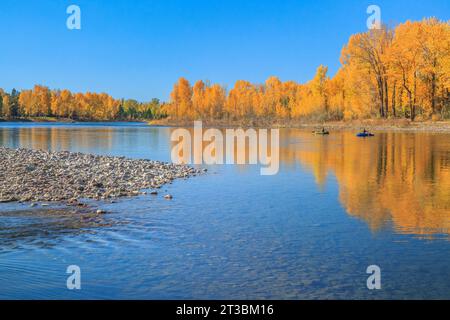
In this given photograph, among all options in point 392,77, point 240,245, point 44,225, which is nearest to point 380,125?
point 392,77

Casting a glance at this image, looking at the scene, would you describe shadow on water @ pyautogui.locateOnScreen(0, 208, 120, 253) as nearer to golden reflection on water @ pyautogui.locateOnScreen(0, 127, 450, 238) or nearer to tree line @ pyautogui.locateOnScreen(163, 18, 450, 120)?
golden reflection on water @ pyautogui.locateOnScreen(0, 127, 450, 238)

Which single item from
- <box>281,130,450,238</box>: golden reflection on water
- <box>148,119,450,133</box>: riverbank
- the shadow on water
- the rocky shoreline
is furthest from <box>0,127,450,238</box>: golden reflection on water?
<box>148,119,450,133</box>: riverbank

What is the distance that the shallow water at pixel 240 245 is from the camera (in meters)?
8.69

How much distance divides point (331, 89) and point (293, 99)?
44.6 m

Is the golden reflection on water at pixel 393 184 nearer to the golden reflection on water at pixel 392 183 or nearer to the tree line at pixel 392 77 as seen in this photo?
the golden reflection on water at pixel 392 183

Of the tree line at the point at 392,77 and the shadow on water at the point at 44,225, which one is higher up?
the tree line at the point at 392,77

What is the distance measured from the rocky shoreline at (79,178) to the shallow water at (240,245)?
1.37 metres

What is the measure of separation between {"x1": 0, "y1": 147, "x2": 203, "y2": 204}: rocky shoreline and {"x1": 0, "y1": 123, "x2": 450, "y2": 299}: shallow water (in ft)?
4.50

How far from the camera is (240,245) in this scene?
1138 centimetres

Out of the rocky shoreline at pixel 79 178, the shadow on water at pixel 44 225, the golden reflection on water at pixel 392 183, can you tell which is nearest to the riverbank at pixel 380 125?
the golden reflection on water at pixel 392 183

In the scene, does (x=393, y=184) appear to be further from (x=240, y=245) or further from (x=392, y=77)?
(x=392, y=77)
